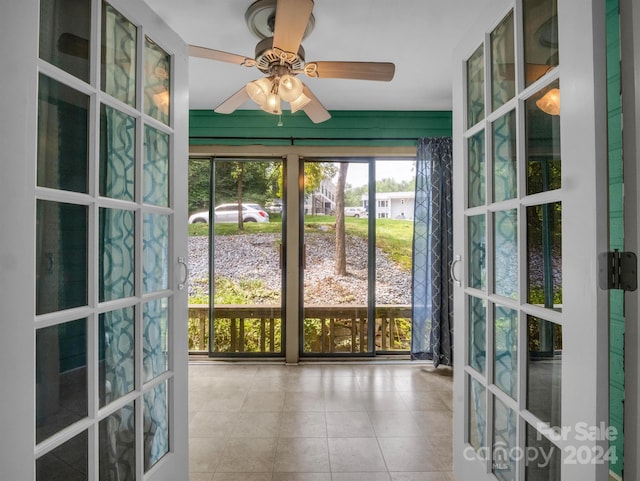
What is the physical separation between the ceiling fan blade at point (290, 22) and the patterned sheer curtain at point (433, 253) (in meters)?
2.18

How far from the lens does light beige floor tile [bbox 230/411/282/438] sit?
89.1 inches

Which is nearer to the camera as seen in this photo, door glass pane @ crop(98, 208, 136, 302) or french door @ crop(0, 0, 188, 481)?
french door @ crop(0, 0, 188, 481)

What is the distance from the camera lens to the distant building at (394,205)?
12.6 feet

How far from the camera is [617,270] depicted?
86 centimetres

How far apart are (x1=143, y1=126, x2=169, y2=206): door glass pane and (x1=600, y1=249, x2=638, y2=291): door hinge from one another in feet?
4.88

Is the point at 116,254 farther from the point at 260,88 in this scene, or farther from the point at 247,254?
the point at 247,254

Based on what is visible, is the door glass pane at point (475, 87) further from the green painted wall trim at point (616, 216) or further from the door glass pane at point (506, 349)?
the door glass pane at point (506, 349)

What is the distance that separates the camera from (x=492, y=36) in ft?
4.46

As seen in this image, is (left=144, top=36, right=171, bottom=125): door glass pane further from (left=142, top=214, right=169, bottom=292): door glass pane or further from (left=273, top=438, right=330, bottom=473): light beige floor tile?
(left=273, top=438, right=330, bottom=473): light beige floor tile

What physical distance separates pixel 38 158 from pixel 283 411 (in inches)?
88.0

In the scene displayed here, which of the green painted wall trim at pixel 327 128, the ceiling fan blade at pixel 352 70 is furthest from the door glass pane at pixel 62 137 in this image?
the green painted wall trim at pixel 327 128

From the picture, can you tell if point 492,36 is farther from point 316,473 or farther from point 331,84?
point 316,473

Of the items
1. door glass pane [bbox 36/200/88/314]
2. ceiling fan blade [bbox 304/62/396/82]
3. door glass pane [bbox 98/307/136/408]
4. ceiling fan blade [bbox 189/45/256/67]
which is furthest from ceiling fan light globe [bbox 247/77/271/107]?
door glass pane [bbox 98/307/136/408]

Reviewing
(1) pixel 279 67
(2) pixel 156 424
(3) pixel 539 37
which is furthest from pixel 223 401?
(3) pixel 539 37
